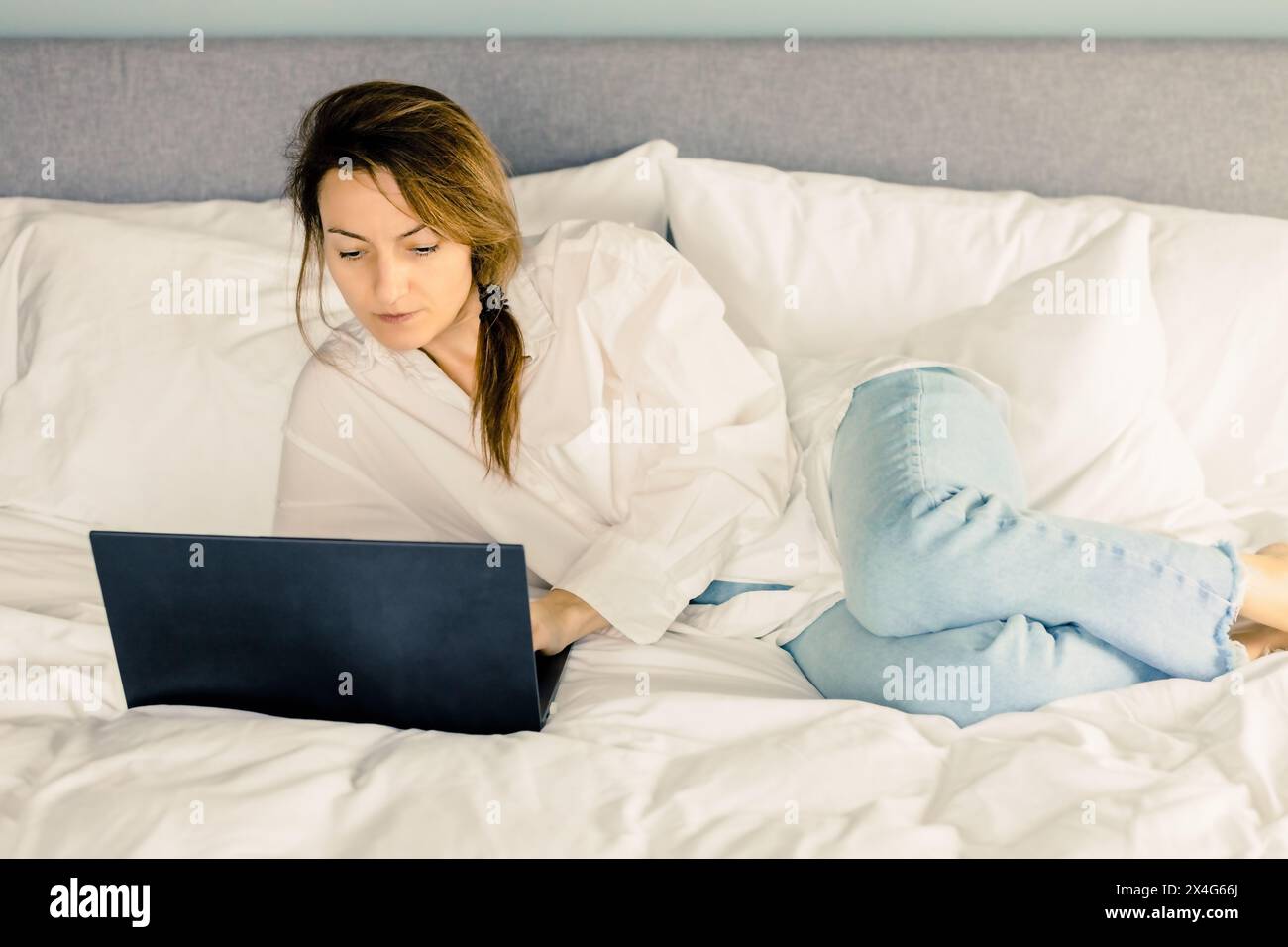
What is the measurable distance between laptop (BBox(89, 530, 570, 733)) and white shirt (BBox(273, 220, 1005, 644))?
24 cm

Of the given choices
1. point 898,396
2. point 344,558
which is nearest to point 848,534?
point 898,396

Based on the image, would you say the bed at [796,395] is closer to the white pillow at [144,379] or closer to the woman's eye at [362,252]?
the white pillow at [144,379]

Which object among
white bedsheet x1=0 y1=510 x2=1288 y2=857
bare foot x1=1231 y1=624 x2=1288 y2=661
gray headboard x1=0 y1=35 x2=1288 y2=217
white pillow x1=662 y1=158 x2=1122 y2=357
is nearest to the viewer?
white bedsheet x1=0 y1=510 x2=1288 y2=857

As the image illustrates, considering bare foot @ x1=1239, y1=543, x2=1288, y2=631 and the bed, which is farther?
bare foot @ x1=1239, y1=543, x2=1288, y2=631

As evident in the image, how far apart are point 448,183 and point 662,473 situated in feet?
1.33

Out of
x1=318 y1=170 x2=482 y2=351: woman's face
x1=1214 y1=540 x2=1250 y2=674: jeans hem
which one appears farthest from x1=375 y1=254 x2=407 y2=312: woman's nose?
x1=1214 y1=540 x2=1250 y2=674: jeans hem

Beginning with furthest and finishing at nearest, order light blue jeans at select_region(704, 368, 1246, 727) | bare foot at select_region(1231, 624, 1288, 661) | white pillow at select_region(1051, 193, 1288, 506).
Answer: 1. white pillow at select_region(1051, 193, 1288, 506)
2. bare foot at select_region(1231, 624, 1288, 661)
3. light blue jeans at select_region(704, 368, 1246, 727)

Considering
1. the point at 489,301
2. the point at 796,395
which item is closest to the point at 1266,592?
the point at 796,395

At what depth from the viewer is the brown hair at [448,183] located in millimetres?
1248

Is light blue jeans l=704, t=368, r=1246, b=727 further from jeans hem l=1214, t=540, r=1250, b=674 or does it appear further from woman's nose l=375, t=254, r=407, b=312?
woman's nose l=375, t=254, r=407, b=312

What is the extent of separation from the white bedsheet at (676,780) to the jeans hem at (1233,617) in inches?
0.9

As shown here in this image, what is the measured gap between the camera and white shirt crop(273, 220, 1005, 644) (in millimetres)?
1319

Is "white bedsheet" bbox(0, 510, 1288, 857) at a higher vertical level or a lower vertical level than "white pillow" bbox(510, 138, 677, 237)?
lower

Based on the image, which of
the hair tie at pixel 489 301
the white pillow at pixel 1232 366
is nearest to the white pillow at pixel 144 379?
the hair tie at pixel 489 301
